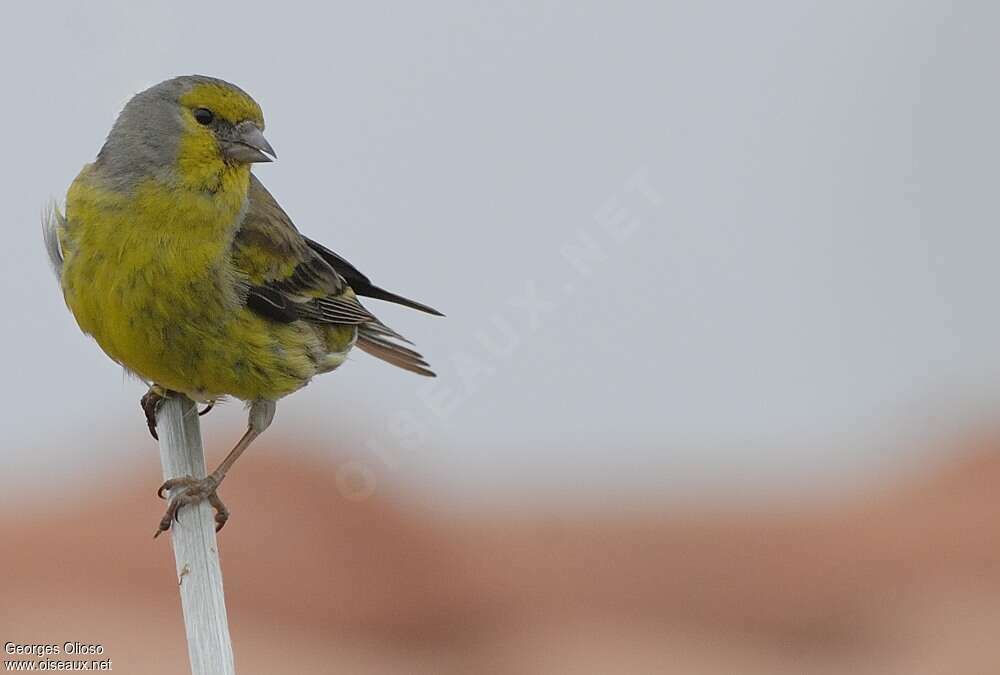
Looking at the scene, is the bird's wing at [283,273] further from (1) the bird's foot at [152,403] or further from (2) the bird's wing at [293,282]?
(1) the bird's foot at [152,403]

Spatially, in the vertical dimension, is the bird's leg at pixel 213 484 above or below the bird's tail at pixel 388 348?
below

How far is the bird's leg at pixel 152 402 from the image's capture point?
3711 millimetres

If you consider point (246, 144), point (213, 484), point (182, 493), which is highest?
point (246, 144)

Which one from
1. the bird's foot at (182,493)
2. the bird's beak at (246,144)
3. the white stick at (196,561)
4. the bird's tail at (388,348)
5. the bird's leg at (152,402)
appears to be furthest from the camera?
the bird's tail at (388,348)

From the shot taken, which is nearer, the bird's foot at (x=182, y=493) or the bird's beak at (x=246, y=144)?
the bird's foot at (x=182, y=493)

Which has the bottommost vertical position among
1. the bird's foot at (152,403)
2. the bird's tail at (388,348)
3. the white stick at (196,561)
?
the white stick at (196,561)

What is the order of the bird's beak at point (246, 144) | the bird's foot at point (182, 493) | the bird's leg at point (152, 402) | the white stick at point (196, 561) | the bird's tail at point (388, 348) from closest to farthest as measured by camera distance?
the white stick at point (196, 561), the bird's foot at point (182, 493), the bird's beak at point (246, 144), the bird's leg at point (152, 402), the bird's tail at point (388, 348)

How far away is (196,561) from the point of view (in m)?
2.71

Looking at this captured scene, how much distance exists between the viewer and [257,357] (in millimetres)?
3773

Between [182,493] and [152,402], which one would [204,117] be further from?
[182,493]

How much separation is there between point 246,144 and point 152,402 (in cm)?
73

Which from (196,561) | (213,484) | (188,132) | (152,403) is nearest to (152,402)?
(152,403)

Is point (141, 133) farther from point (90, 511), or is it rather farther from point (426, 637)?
point (90, 511)

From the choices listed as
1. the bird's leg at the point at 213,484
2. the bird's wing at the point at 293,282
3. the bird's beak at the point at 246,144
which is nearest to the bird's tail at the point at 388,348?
the bird's wing at the point at 293,282
